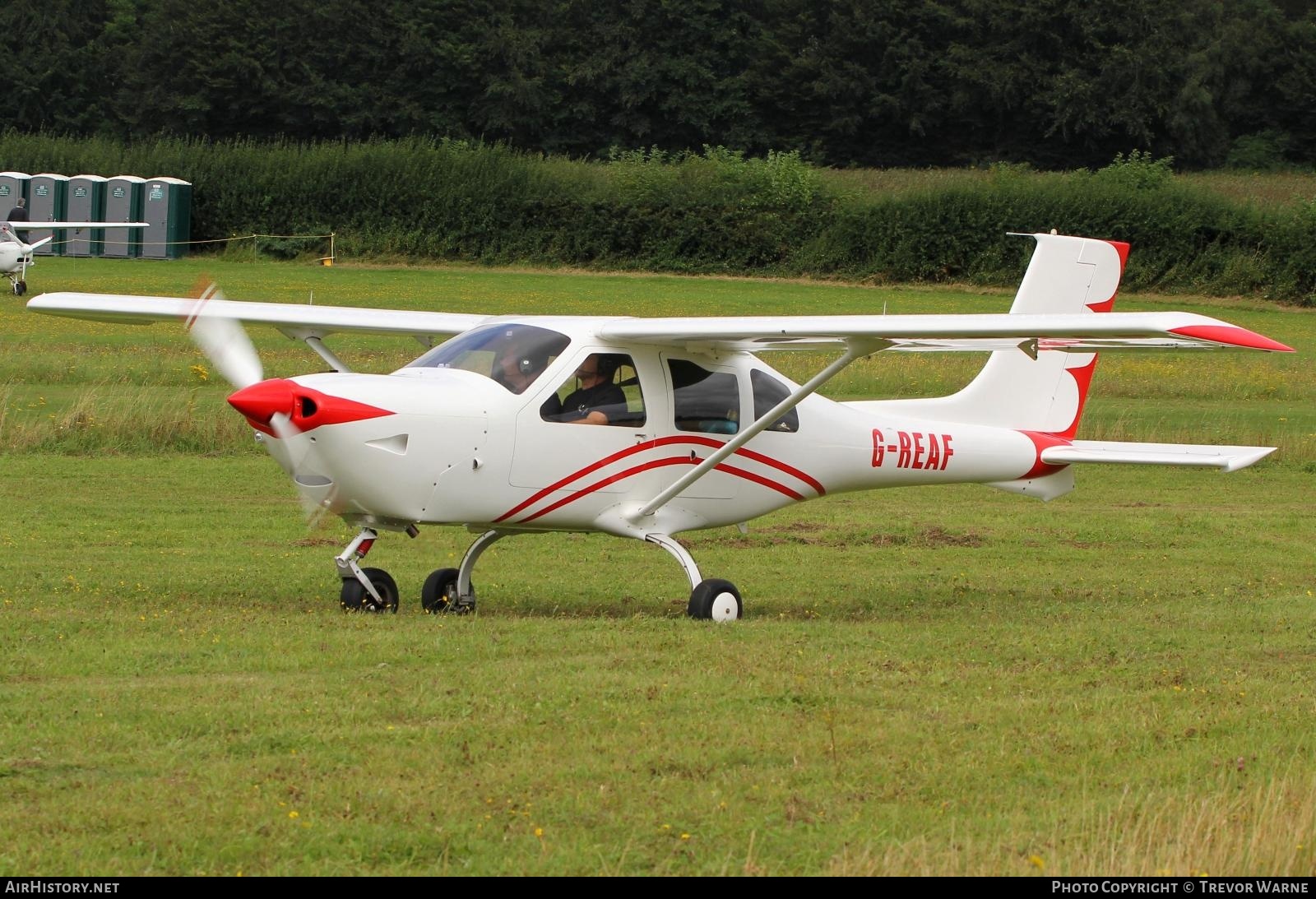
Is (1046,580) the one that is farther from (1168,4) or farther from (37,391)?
(1168,4)

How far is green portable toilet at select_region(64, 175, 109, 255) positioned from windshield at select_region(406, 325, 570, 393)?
196ft

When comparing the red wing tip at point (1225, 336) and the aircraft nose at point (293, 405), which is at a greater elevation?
the red wing tip at point (1225, 336)

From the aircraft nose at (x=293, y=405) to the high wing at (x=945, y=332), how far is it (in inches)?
84.3

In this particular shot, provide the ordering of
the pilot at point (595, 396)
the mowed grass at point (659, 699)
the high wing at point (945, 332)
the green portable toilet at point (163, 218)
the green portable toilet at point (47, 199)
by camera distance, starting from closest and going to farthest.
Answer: the mowed grass at point (659, 699) → the high wing at point (945, 332) → the pilot at point (595, 396) → the green portable toilet at point (163, 218) → the green portable toilet at point (47, 199)

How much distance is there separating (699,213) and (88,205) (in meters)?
25.2

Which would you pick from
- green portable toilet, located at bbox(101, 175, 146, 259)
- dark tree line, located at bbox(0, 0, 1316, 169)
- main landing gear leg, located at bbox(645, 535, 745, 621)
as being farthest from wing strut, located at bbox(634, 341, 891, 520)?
dark tree line, located at bbox(0, 0, 1316, 169)

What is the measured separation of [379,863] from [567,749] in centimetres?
156

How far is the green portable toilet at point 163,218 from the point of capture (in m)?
67.1

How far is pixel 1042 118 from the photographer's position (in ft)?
281

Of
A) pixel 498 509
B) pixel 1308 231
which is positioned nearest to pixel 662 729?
pixel 498 509

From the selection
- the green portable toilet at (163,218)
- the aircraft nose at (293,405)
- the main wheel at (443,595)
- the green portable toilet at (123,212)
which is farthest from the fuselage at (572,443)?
the green portable toilet at (123,212)

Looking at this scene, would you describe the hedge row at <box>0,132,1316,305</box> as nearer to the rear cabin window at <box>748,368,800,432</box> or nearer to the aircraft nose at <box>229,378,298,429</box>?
the rear cabin window at <box>748,368,800,432</box>

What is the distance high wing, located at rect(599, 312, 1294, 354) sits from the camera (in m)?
9.66

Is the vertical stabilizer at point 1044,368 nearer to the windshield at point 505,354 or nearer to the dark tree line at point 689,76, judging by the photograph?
the windshield at point 505,354
